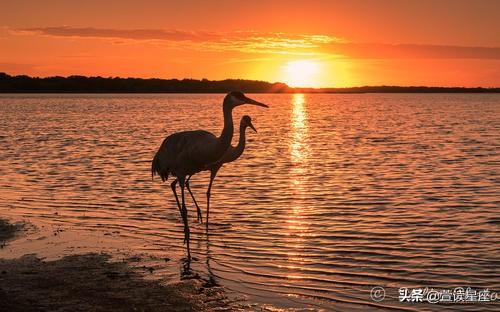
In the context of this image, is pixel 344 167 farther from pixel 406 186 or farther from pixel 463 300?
pixel 463 300

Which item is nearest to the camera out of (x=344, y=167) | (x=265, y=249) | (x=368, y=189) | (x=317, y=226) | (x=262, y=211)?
(x=265, y=249)

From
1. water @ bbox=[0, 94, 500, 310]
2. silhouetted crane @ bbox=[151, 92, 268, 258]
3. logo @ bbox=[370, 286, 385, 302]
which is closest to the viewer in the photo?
logo @ bbox=[370, 286, 385, 302]

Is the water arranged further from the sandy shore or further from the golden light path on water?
the sandy shore

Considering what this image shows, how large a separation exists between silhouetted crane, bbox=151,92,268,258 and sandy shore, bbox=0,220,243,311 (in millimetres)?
2617

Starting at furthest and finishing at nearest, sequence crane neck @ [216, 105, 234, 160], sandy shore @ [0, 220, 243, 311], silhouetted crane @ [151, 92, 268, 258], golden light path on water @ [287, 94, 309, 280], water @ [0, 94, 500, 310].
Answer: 1. silhouetted crane @ [151, 92, 268, 258]
2. crane neck @ [216, 105, 234, 160]
3. golden light path on water @ [287, 94, 309, 280]
4. water @ [0, 94, 500, 310]
5. sandy shore @ [0, 220, 243, 311]

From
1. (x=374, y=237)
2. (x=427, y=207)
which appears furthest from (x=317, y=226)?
(x=427, y=207)

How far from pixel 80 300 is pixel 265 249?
5.08m

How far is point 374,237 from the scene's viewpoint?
1539 centimetres

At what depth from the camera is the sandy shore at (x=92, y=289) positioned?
32.1ft

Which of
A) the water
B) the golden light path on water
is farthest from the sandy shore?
the golden light path on water

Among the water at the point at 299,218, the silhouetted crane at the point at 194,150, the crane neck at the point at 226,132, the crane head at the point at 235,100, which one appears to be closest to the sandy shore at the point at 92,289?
the water at the point at 299,218

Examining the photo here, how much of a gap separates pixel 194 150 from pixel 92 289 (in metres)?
5.18

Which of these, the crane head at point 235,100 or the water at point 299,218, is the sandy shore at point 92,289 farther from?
the crane head at point 235,100

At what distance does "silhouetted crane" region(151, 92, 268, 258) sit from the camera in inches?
567
